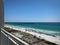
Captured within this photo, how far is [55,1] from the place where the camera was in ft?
91.8

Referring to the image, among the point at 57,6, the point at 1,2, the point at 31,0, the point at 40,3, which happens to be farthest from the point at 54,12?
the point at 1,2

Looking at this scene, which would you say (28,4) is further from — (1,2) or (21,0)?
(1,2)

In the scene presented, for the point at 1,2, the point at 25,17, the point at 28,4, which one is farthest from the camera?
the point at 25,17

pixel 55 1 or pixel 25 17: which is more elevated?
pixel 55 1

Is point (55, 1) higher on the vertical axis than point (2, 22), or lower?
higher

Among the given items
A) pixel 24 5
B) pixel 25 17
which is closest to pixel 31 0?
pixel 24 5


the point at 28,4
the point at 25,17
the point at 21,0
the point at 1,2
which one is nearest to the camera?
the point at 1,2

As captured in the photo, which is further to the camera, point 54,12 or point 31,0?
point 54,12

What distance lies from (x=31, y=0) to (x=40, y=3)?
7.20 ft

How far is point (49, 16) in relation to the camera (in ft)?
96.5

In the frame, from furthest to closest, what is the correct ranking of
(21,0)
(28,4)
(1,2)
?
(21,0) → (28,4) → (1,2)

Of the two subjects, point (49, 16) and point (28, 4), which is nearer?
point (28, 4)

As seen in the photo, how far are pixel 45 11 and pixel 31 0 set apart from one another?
15.9 ft

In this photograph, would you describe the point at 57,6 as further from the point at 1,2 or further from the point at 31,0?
the point at 1,2
